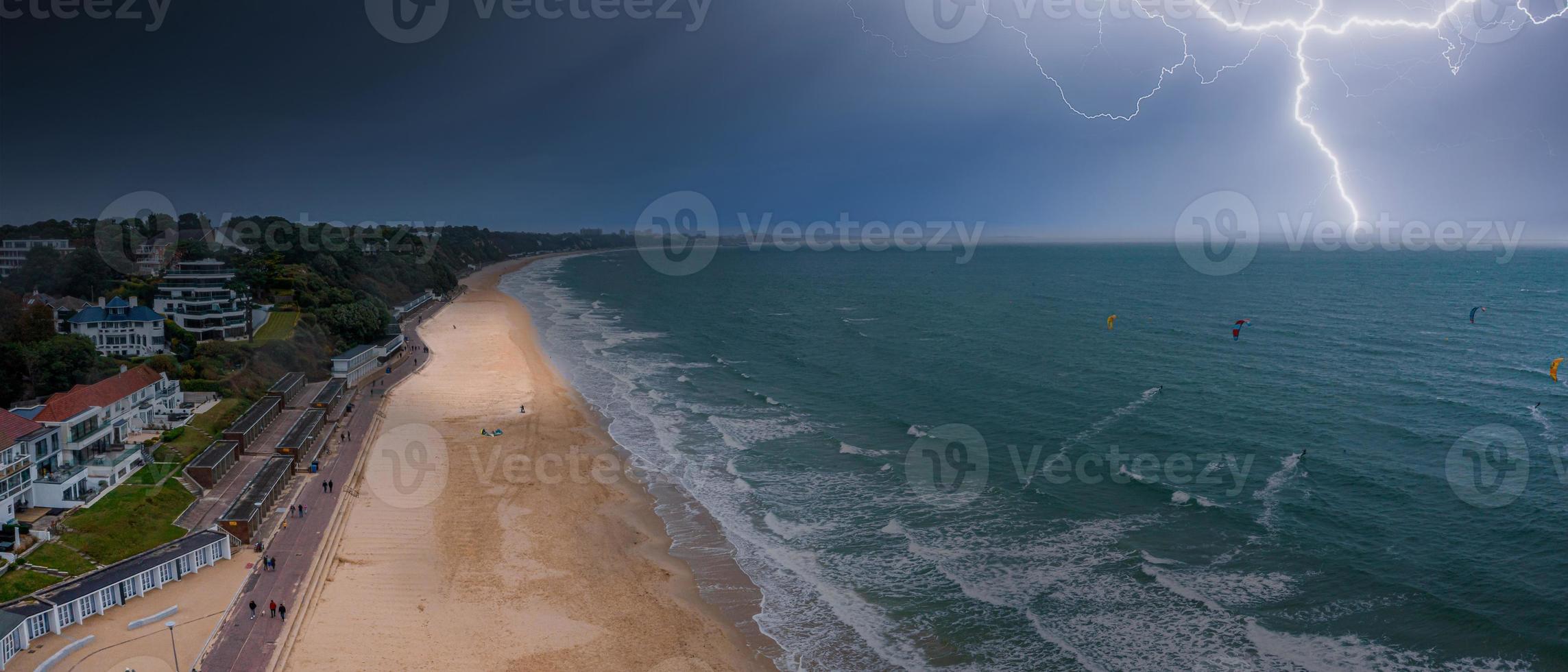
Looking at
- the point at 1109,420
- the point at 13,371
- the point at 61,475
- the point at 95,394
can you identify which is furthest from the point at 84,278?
the point at 1109,420

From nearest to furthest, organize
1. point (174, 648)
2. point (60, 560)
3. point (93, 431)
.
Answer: point (174, 648), point (60, 560), point (93, 431)

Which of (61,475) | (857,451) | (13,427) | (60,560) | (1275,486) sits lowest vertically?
(857,451)

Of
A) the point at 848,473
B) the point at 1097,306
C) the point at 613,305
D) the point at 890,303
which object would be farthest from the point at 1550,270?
the point at 848,473

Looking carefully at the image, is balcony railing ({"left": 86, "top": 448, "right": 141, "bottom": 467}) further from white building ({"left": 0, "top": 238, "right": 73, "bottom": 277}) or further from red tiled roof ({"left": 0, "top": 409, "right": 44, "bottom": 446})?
white building ({"left": 0, "top": 238, "right": 73, "bottom": 277})

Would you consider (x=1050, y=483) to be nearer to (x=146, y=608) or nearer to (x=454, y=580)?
(x=454, y=580)

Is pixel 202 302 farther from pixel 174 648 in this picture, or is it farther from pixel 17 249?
pixel 17 249
